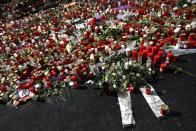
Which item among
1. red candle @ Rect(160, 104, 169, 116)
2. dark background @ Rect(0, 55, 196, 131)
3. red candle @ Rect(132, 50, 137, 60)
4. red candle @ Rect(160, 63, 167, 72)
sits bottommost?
dark background @ Rect(0, 55, 196, 131)

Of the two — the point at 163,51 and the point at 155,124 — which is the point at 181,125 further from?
the point at 163,51

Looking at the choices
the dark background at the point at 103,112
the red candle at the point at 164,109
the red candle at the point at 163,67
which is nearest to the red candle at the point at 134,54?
the red candle at the point at 163,67

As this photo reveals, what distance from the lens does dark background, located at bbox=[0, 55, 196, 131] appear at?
6.54 meters

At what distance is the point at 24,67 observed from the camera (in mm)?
10164

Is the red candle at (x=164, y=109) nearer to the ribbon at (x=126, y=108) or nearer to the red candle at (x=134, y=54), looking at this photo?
the ribbon at (x=126, y=108)

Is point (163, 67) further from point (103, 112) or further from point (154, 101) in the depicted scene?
point (103, 112)

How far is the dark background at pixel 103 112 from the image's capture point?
257 inches

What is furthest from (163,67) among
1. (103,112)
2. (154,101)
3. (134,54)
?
(103,112)

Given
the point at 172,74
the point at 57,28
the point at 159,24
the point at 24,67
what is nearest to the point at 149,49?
the point at 172,74

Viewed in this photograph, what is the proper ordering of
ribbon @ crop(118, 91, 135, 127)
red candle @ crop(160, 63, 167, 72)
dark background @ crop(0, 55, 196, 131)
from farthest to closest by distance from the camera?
red candle @ crop(160, 63, 167, 72) < ribbon @ crop(118, 91, 135, 127) < dark background @ crop(0, 55, 196, 131)

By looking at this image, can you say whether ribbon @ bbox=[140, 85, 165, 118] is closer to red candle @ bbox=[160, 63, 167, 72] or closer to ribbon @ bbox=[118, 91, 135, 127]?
ribbon @ bbox=[118, 91, 135, 127]

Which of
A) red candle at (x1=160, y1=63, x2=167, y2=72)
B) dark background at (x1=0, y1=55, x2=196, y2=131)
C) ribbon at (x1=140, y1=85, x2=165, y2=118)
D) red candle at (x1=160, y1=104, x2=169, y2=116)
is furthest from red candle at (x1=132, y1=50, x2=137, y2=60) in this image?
red candle at (x1=160, y1=104, x2=169, y2=116)

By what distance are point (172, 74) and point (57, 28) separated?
6.87m

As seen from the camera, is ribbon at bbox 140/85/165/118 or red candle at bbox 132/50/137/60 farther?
red candle at bbox 132/50/137/60
